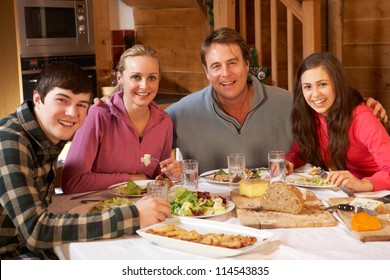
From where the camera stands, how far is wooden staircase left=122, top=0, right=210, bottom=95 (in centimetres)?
484

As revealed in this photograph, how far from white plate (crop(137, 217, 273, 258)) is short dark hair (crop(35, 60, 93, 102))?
17.0 inches

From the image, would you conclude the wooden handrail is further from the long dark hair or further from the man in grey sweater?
the long dark hair

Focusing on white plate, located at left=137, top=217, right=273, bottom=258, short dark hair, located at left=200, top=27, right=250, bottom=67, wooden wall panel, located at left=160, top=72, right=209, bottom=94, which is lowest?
white plate, located at left=137, top=217, right=273, bottom=258

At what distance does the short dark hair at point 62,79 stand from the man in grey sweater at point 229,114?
0.87 m

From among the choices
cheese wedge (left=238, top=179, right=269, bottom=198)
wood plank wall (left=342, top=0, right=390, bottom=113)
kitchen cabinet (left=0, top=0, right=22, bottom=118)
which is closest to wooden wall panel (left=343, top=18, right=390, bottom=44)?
wood plank wall (left=342, top=0, right=390, bottom=113)

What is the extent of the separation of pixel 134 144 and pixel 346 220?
924mm

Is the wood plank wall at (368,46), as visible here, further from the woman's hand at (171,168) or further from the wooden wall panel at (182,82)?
the woman's hand at (171,168)

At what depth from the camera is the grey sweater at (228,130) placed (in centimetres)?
242

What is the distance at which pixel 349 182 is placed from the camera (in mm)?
1851

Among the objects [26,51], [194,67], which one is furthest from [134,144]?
[194,67]

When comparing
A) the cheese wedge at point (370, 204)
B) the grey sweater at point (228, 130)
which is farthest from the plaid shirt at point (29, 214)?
the grey sweater at point (228, 130)

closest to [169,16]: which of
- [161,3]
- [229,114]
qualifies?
[161,3]

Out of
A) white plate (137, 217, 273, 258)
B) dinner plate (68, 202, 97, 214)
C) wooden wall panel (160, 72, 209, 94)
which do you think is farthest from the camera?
wooden wall panel (160, 72, 209, 94)

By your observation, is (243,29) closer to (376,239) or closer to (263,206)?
(263,206)
